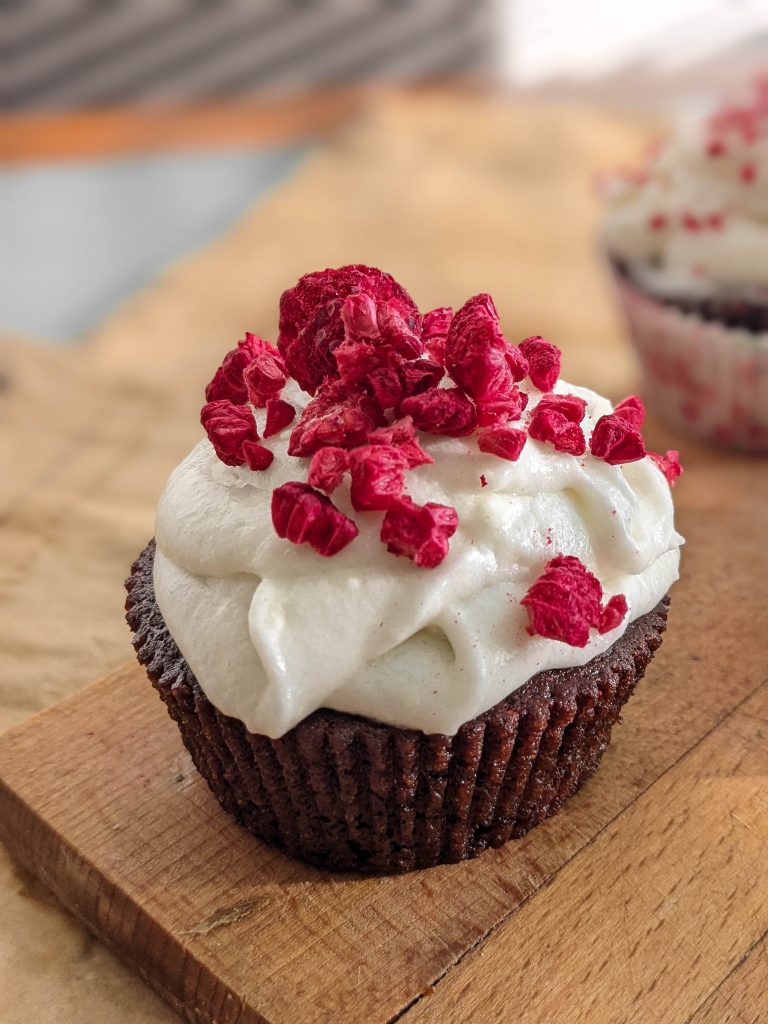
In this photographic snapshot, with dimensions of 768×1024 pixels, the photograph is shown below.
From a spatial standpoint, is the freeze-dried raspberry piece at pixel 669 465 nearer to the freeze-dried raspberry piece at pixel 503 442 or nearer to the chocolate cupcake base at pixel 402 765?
the chocolate cupcake base at pixel 402 765

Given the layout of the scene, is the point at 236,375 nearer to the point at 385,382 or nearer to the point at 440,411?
the point at 385,382

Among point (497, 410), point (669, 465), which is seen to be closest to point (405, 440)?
point (497, 410)

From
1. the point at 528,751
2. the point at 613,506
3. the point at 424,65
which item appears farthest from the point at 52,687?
the point at 424,65

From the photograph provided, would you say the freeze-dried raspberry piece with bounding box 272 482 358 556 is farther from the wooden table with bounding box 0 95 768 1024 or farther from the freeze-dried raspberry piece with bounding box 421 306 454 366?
the wooden table with bounding box 0 95 768 1024


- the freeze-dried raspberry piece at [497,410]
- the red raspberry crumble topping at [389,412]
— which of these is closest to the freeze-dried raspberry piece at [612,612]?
the red raspberry crumble topping at [389,412]

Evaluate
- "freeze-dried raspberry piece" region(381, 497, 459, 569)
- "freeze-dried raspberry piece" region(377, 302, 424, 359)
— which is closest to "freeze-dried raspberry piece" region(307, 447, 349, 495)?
"freeze-dried raspberry piece" region(381, 497, 459, 569)
